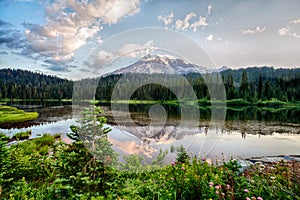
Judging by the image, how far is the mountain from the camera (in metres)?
5.43

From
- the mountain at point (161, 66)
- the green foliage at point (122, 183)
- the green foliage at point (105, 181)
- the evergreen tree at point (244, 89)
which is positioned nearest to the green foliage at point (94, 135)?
the green foliage at point (105, 181)

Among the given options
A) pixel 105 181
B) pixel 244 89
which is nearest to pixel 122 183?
pixel 105 181

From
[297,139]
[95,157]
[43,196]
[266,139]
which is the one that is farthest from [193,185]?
[297,139]

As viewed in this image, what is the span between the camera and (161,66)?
5766 mm

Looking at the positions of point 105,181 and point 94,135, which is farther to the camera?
point 105,181

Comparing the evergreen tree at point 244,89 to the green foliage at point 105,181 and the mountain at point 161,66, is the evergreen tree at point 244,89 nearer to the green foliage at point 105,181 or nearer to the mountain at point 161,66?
the mountain at point 161,66

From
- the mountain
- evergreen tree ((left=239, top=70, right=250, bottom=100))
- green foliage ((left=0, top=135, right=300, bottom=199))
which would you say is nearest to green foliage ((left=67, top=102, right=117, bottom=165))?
green foliage ((left=0, top=135, right=300, bottom=199))

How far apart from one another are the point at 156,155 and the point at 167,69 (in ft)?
9.52

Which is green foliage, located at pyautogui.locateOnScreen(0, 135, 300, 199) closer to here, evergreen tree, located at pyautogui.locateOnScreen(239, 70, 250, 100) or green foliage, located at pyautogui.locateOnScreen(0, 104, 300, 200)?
green foliage, located at pyautogui.locateOnScreen(0, 104, 300, 200)

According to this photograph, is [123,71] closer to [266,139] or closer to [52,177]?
[52,177]

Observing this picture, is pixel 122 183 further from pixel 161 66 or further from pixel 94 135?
pixel 161 66

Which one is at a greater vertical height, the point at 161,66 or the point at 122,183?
the point at 161,66

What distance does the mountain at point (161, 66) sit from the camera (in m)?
5.43

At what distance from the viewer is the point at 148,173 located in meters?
5.48
